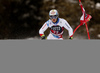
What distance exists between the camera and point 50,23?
5.66 m

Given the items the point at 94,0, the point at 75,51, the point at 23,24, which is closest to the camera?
the point at 75,51

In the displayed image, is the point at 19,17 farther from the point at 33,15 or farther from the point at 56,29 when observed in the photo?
the point at 56,29

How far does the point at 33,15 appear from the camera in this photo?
44.8ft

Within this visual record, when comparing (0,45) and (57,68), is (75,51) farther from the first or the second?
(0,45)

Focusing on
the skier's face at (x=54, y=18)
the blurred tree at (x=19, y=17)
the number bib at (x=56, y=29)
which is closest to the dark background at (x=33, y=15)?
the blurred tree at (x=19, y=17)

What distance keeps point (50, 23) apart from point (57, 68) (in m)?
2.39

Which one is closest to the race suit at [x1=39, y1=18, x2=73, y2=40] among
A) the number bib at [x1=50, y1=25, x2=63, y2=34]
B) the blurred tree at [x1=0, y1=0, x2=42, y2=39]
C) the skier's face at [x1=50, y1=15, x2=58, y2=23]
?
the number bib at [x1=50, y1=25, x2=63, y2=34]

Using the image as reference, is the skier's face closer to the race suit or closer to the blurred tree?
the race suit

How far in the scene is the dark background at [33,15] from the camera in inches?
493

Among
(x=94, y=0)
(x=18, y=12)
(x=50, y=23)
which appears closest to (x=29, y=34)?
(x=18, y=12)

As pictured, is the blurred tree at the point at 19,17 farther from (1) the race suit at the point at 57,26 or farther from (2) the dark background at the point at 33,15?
(1) the race suit at the point at 57,26

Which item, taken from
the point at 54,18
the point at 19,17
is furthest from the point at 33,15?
the point at 54,18

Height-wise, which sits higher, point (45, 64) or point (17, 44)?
point (17, 44)

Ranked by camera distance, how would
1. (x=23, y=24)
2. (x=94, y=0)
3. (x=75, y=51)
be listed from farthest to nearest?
(x=23, y=24)
(x=94, y=0)
(x=75, y=51)
